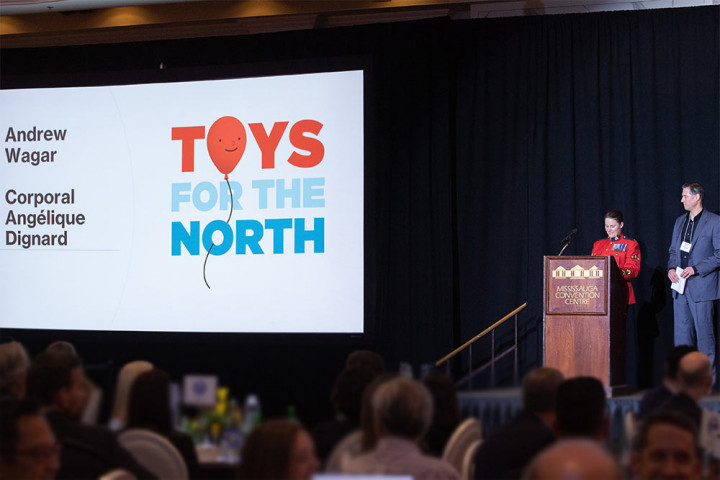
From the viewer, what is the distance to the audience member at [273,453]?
5.71 feet

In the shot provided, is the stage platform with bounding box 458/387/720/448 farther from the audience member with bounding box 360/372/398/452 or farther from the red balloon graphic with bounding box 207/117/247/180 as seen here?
the red balloon graphic with bounding box 207/117/247/180

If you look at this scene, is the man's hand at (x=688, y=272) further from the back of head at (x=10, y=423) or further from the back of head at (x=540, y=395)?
the back of head at (x=10, y=423)

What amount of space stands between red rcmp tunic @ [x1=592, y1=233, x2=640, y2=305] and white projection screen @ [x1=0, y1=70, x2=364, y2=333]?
2.03m

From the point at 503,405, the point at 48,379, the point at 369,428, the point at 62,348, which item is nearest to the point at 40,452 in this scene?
the point at 48,379

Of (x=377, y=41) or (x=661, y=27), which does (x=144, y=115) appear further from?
(x=661, y=27)

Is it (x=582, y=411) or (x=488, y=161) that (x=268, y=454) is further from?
(x=488, y=161)

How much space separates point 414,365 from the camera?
802 centimetres

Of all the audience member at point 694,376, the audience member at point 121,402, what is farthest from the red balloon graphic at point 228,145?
the audience member at point 694,376

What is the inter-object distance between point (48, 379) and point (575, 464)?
1.82 metres

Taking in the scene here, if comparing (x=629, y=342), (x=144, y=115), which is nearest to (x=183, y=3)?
(x=144, y=115)

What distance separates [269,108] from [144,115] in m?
1.15

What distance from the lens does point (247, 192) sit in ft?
25.0

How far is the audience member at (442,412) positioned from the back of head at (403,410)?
783 mm

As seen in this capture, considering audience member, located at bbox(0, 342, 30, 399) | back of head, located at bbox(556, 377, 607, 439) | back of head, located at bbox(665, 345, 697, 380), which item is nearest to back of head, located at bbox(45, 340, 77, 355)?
audience member, located at bbox(0, 342, 30, 399)
